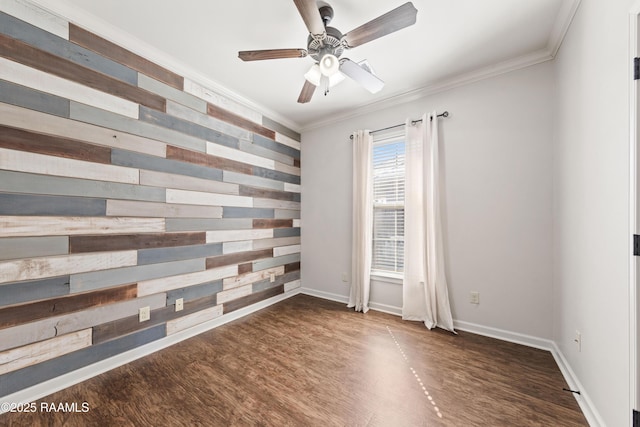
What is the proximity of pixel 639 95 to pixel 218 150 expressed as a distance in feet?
10.0

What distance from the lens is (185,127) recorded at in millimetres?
2443

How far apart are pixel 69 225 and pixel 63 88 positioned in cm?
97

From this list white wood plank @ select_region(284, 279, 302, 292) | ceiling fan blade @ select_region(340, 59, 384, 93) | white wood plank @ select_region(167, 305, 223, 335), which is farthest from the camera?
white wood plank @ select_region(284, 279, 302, 292)

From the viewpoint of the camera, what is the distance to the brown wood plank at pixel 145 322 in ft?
6.15

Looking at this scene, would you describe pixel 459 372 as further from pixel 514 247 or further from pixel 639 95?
pixel 639 95

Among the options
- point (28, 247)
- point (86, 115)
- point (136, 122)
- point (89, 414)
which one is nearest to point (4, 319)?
point (28, 247)

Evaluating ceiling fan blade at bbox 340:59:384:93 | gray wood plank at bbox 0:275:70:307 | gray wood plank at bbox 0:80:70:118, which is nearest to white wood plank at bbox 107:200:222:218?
gray wood plank at bbox 0:275:70:307

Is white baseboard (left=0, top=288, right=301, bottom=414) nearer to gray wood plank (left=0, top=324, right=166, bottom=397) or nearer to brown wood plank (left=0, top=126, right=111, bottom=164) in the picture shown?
gray wood plank (left=0, top=324, right=166, bottom=397)

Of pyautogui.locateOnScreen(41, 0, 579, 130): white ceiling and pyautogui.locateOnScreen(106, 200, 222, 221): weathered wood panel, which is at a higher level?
pyautogui.locateOnScreen(41, 0, 579, 130): white ceiling

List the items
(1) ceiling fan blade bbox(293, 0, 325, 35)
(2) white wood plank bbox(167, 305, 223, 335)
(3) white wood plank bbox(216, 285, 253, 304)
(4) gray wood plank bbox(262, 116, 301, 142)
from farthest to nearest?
(4) gray wood plank bbox(262, 116, 301, 142), (3) white wood plank bbox(216, 285, 253, 304), (2) white wood plank bbox(167, 305, 223, 335), (1) ceiling fan blade bbox(293, 0, 325, 35)

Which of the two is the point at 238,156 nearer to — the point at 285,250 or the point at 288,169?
the point at 288,169

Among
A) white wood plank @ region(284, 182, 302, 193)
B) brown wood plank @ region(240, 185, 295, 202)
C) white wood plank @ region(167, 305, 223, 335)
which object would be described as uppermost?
white wood plank @ region(284, 182, 302, 193)

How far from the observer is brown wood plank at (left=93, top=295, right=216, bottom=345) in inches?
73.9

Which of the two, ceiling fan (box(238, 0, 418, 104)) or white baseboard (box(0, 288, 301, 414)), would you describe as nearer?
ceiling fan (box(238, 0, 418, 104))
